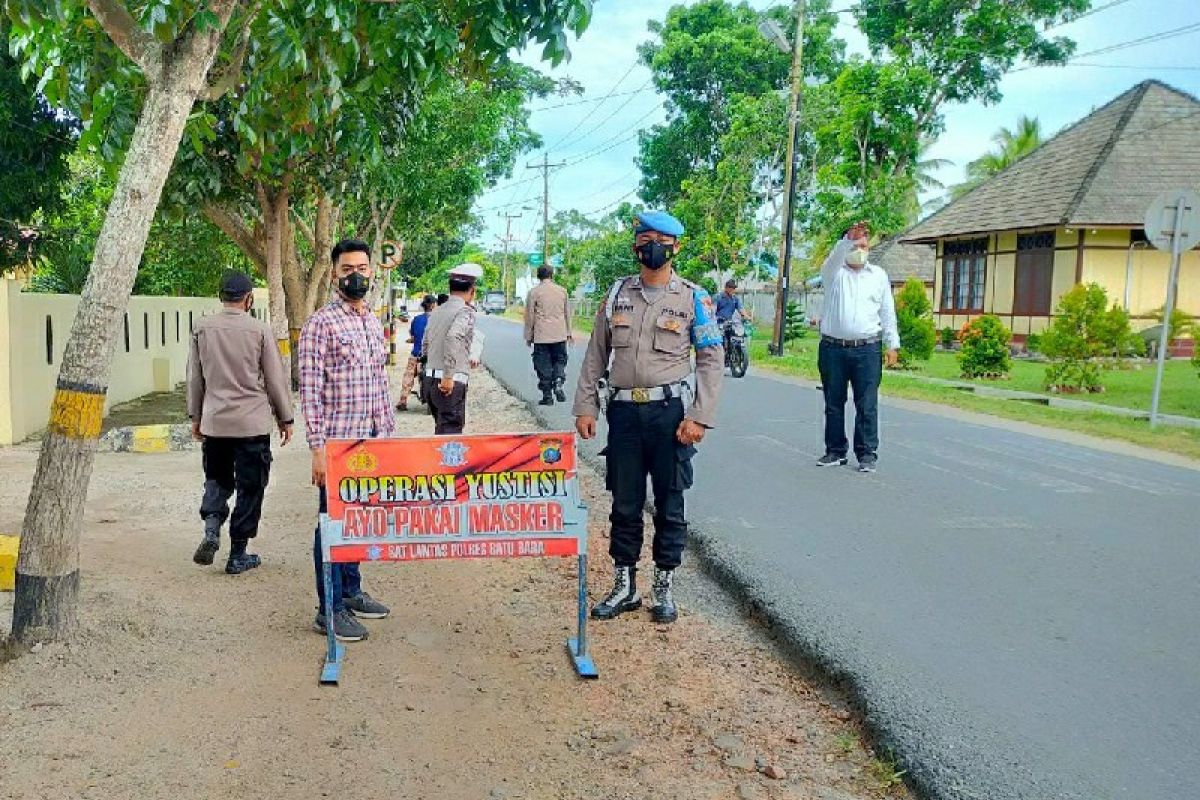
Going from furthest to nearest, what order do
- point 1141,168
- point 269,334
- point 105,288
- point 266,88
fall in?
point 1141,168, point 266,88, point 269,334, point 105,288

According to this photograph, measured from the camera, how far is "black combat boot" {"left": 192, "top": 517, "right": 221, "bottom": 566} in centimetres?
625

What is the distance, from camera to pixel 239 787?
11.4 ft

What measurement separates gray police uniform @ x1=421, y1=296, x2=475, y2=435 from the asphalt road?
2.03 meters

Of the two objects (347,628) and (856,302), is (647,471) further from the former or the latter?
(856,302)

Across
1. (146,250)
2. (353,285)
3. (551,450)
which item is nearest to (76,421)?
(353,285)

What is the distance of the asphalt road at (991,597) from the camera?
145 inches

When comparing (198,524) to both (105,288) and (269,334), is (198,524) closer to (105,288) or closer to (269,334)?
(269,334)

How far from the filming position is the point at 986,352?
19.9 meters

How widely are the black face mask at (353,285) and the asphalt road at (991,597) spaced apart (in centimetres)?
250

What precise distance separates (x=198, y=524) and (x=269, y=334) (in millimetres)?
1892

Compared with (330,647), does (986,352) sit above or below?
above

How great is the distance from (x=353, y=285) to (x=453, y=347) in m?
3.17

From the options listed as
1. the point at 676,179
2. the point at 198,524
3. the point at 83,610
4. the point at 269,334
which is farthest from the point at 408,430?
the point at 676,179

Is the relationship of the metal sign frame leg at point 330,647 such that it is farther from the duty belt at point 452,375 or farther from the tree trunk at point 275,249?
the tree trunk at point 275,249
